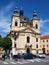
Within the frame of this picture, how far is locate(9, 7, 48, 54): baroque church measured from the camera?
93.6 metres

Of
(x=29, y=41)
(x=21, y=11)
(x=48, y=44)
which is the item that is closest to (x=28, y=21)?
(x=21, y=11)

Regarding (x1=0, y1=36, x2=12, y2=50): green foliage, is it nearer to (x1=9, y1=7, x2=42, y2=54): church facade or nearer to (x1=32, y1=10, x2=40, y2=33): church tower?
(x1=9, y1=7, x2=42, y2=54): church facade

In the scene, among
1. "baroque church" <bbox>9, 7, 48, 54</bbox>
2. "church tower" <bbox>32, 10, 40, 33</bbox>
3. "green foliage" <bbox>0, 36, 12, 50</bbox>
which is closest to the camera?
"green foliage" <bbox>0, 36, 12, 50</bbox>

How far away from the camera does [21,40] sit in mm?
94062

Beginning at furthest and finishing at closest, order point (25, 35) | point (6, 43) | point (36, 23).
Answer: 1. point (36, 23)
2. point (25, 35)
3. point (6, 43)

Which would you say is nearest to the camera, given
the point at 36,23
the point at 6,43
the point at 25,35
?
the point at 6,43

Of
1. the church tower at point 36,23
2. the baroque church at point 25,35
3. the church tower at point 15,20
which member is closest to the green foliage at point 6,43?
the baroque church at point 25,35

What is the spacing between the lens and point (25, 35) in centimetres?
9388

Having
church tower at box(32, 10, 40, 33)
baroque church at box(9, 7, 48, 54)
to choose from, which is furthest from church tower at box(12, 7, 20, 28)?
church tower at box(32, 10, 40, 33)

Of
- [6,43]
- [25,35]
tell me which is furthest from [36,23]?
[6,43]

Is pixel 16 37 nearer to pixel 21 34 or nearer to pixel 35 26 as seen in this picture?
pixel 21 34

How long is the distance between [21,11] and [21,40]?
17.5 metres

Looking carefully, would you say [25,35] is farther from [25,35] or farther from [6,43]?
[6,43]

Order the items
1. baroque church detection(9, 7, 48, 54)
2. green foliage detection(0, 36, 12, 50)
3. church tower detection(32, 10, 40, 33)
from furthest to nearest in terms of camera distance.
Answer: church tower detection(32, 10, 40, 33) < baroque church detection(9, 7, 48, 54) < green foliage detection(0, 36, 12, 50)
